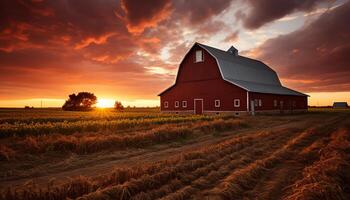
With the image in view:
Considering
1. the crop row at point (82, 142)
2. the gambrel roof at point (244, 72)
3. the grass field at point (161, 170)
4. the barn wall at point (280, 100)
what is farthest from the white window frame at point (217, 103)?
the grass field at point (161, 170)

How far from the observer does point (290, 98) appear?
154 feet

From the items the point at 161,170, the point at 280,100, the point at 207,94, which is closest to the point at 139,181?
the point at 161,170

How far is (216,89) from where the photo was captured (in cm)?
3584

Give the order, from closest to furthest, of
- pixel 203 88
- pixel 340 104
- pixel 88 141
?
1. pixel 88 141
2. pixel 203 88
3. pixel 340 104

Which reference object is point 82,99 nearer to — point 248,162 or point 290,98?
point 290,98

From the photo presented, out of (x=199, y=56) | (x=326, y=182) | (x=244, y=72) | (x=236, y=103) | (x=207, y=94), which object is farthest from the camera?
(x=244, y=72)

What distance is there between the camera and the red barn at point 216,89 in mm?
34244

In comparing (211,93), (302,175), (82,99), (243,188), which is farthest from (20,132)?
(82,99)

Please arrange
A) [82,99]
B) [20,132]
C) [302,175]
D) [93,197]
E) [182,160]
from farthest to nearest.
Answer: [82,99], [20,132], [182,160], [302,175], [93,197]

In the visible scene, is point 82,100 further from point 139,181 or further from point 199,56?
point 139,181

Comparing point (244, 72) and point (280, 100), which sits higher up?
point (244, 72)

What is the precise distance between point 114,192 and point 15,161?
5.63 metres

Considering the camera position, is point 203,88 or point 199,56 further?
point 199,56

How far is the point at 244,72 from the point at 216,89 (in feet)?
26.2
